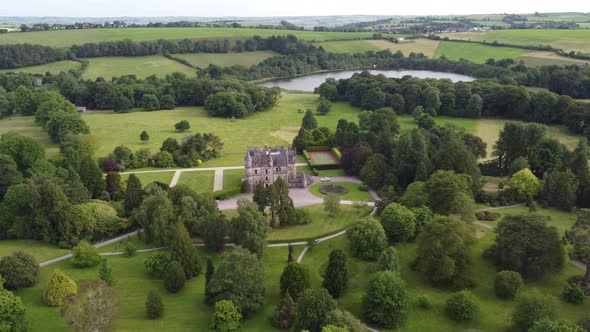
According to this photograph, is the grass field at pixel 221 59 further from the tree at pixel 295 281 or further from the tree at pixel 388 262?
the tree at pixel 388 262

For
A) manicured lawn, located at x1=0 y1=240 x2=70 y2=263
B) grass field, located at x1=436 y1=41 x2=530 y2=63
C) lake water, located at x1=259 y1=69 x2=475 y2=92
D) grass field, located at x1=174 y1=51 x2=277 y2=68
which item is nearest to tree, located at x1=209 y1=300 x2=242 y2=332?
manicured lawn, located at x1=0 y1=240 x2=70 y2=263

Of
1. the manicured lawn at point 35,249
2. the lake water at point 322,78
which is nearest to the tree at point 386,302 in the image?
the manicured lawn at point 35,249

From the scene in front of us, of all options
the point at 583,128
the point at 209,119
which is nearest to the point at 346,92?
the point at 209,119

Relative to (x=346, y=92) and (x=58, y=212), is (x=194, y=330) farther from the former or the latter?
(x=346, y=92)

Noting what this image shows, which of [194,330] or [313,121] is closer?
[194,330]

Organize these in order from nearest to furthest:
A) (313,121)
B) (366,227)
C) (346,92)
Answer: (366,227) < (313,121) < (346,92)

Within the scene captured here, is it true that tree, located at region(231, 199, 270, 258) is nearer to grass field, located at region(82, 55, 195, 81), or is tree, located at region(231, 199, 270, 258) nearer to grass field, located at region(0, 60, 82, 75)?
grass field, located at region(82, 55, 195, 81)
